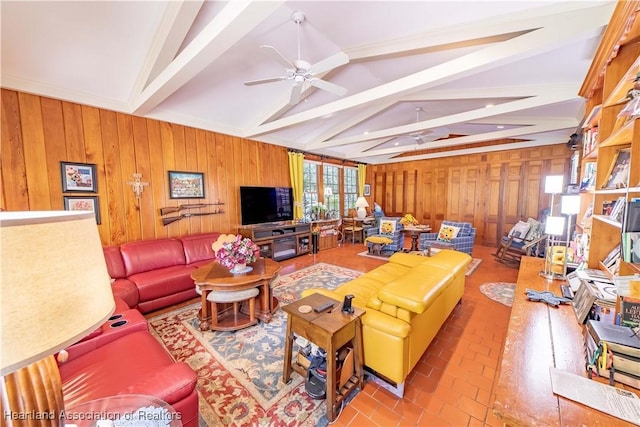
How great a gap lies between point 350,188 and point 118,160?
Result: 5.85m

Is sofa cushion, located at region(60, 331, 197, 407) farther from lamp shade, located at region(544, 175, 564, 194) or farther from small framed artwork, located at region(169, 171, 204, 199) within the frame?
lamp shade, located at region(544, 175, 564, 194)

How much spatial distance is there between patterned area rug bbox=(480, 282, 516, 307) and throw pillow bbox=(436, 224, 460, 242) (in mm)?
1420

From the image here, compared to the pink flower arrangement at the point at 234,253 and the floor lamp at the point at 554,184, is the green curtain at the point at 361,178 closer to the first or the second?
the floor lamp at the point at 554,184

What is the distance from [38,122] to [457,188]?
8280mm

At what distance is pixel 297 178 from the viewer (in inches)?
224

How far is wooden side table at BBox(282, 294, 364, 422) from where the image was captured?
Answer: 57.6 inches

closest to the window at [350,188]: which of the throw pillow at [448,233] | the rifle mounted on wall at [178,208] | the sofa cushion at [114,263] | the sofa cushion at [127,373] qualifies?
the throw pillow at [448,233]

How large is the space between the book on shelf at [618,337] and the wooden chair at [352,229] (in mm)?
5483

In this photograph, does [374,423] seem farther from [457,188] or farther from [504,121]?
[457,188]

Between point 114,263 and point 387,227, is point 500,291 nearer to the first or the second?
point 387,227

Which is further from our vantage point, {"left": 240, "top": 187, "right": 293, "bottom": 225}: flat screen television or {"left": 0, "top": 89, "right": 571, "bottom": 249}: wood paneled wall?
{"left": 240, "top": 187, "right": 293, "bottom": 225}: flat screen television

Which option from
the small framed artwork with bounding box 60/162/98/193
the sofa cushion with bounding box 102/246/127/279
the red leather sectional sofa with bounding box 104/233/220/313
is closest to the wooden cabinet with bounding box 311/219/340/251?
the red leather sectional sofa with bounding box 104/233/220/313

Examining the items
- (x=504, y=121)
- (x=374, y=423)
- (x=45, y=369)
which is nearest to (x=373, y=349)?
(x=374, y=423)

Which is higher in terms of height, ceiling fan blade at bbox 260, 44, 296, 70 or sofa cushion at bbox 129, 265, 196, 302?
ceiling fan blade at bbox 260, 44, 296, 70
